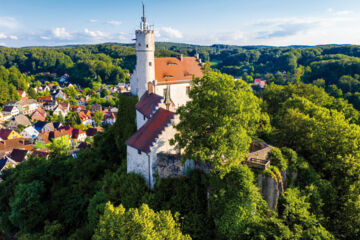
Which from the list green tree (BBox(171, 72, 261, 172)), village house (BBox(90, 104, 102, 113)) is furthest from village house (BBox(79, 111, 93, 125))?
green tree (BBox(171, 72, 261, 172))

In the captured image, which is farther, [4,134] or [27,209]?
[4,134]

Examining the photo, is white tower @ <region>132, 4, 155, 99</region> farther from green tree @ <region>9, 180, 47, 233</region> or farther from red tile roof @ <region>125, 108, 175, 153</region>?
green tree @ <region>9, 180, 47, 233</region>

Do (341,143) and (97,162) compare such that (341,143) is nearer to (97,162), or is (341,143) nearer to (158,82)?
(158,82)

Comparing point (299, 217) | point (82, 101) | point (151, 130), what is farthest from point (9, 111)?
point (299, 217)

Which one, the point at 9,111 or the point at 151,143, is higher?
the point at 151,143

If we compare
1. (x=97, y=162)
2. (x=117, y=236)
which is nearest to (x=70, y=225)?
(x=97, y=162)

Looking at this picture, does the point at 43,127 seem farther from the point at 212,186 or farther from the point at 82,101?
the point at 212,186
